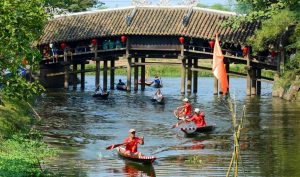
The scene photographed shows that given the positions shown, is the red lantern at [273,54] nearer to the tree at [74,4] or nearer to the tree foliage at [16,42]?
the tree at [74,4]

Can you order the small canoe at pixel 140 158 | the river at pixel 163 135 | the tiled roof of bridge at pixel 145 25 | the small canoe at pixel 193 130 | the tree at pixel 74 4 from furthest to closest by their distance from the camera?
the tree at pixel 74 4
the tiled roof of bridge at pixel 145 25
the small canoe at pixel 193 130
the small canoe at pixel 140 158
the river at pixel 163 135

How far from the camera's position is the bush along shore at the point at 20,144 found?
83.9ft

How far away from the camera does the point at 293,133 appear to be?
125 feet

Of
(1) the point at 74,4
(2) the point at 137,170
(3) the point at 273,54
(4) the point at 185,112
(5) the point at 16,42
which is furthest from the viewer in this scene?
(1) the point at 74,4

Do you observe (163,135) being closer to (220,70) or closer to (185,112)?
(185,112)

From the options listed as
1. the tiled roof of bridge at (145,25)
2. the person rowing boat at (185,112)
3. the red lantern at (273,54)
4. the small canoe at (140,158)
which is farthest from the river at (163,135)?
the tiled roof of bridge at (145,25)

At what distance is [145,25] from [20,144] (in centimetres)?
2771

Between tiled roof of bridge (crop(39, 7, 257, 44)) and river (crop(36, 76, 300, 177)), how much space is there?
13.2ft

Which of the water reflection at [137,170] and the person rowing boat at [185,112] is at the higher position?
the person rowing boat at [185,112]

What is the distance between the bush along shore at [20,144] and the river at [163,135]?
655 mm

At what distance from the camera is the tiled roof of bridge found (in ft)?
182

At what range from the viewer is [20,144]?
31359 mm

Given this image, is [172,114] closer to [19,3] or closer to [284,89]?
[284,89]

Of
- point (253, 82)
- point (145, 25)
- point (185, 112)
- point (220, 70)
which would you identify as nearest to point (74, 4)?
point (145, 25)
